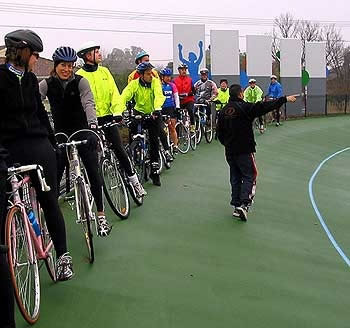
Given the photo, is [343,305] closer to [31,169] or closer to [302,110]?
[31,169]

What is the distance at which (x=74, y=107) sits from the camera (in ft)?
17.5

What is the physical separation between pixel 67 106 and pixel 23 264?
207 cm

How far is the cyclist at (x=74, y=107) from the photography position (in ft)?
16.7

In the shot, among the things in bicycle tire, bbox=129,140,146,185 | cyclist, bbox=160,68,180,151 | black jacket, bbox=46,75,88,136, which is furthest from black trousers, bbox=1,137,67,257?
cyclist, bbox=160,68,180,151

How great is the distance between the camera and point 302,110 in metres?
31.6

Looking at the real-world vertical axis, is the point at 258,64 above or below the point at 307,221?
above

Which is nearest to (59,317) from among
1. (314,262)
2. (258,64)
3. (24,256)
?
(24,256)

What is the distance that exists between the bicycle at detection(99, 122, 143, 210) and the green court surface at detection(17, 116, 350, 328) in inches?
7.2

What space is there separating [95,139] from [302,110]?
91.1 ft

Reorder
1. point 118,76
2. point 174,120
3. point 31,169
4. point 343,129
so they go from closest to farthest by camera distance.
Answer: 1. point 31,169
2. point 174,120
3. point 343,129
4. point 118,76

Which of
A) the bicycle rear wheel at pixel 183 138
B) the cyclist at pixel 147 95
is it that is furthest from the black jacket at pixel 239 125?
the bicycle rear wheel at pixel 183 138

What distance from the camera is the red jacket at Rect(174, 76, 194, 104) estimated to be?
14.1 meters

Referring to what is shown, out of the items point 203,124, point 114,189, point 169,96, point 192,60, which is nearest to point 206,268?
point 114,189

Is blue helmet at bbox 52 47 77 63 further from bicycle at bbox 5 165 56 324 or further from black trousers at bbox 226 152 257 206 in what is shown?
black trousers at bbox 226 152 257 206
